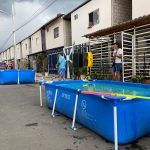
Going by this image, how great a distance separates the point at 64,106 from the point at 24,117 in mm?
1237

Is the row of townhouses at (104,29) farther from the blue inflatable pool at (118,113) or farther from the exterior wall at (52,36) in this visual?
the blue inflatable pool at (118,113)

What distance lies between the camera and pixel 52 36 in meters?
29.6

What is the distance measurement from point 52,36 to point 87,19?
33.0 feet

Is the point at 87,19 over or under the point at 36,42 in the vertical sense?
over

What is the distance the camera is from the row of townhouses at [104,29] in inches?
530

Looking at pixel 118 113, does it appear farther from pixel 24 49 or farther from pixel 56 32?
pixel 24 49

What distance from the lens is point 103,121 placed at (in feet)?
16.2

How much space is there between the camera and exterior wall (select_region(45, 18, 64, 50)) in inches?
1064

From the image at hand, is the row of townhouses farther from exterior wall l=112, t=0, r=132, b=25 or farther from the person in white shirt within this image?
the person in white shirt

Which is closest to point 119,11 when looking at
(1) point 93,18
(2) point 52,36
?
(1) point 93,18

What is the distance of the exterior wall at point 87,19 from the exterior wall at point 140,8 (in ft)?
9.93

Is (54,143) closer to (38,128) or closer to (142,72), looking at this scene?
(38,128)

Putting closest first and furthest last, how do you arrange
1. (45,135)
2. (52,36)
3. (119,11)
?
(45,135) → (119,11) → (52,36)

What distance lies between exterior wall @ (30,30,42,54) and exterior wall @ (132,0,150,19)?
69.7 feet
